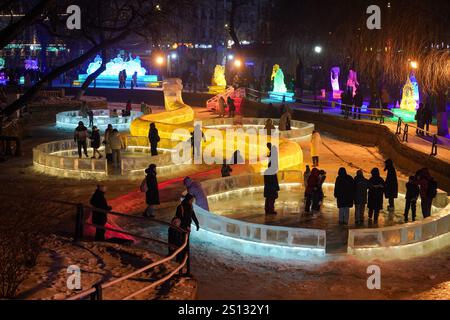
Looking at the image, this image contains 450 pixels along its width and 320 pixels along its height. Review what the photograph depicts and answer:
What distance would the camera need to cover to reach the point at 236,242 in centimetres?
1278

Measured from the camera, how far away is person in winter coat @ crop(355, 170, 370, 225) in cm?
1398

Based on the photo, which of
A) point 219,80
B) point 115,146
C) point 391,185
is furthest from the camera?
point 219,80

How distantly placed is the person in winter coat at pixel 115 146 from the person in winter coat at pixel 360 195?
808 centimetres

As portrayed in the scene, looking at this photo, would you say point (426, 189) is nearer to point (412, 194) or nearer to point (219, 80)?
point (412, 194)

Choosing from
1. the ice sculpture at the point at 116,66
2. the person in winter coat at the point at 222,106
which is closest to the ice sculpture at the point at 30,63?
the ice sculpture at the point at 116,66

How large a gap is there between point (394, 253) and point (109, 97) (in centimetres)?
3900

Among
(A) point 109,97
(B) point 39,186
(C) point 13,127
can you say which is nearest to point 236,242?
(B) point 39,186

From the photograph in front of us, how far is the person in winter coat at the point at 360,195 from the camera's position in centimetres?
1398

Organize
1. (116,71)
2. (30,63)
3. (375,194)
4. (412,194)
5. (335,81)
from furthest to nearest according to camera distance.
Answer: (30,63) → (116,71) → (335,81) → (412,194) → (375,194)

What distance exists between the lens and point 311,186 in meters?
14.9

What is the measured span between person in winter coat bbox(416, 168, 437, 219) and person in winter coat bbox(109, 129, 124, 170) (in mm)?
9065

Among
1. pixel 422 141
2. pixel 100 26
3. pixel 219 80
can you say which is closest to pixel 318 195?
pixel 100 26

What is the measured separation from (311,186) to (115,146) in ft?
23.2
